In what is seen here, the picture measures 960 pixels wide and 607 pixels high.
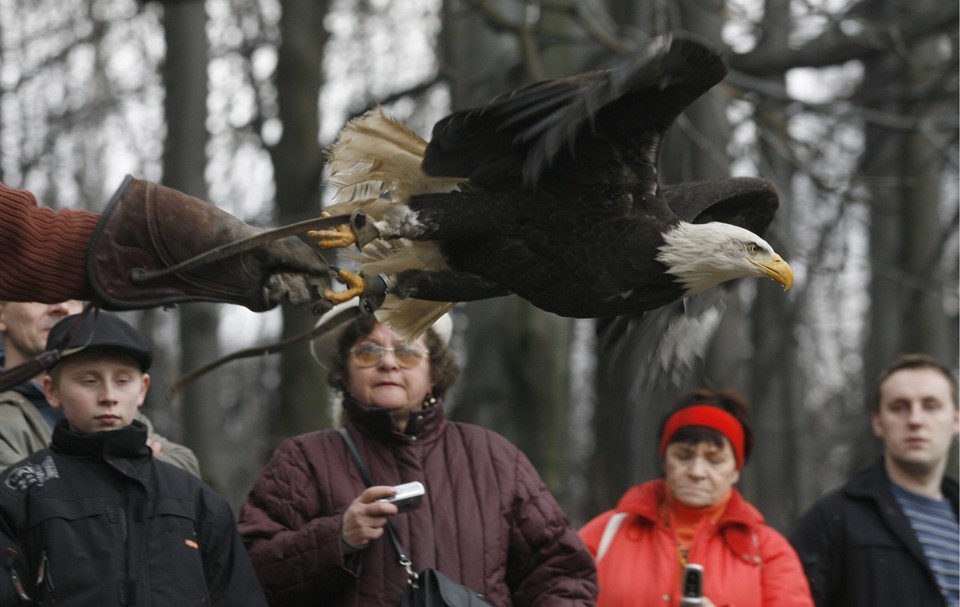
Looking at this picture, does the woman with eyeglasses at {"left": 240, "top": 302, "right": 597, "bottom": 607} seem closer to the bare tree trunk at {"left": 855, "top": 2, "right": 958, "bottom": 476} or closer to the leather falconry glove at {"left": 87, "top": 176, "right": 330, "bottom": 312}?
the leather falconry glove at {"left": 87, "top": 176, "right": 330, "bottom": 312}

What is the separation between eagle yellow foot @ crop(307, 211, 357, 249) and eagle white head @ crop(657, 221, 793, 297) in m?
0.77

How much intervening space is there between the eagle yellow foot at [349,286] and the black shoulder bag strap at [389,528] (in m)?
0.52

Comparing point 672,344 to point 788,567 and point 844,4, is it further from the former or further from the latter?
point 844,4

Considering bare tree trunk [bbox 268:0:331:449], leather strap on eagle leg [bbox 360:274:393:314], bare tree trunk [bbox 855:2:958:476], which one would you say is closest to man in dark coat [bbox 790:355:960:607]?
leather strap on eagle leg [bbox 360:274:393:314]

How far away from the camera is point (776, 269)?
3520 millimetres

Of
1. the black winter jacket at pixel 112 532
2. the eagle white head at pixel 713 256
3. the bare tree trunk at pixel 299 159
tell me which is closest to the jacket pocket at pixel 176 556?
the black winter jacket at pixel 112 532

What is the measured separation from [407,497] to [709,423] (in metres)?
1.19

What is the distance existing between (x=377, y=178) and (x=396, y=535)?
96 centimetres

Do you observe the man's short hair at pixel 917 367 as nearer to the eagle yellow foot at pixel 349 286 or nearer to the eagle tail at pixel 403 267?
the eagle tail at pixel 403 267

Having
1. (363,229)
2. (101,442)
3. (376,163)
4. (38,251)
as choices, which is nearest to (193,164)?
(376,163)

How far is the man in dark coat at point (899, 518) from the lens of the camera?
3.96 m

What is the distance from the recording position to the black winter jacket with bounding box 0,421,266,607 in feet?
9.00

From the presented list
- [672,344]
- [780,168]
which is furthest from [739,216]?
[780,168]

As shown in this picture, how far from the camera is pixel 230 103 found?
11.0 m
